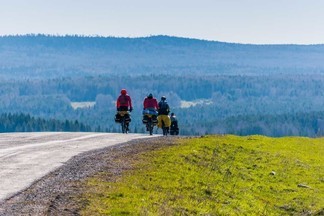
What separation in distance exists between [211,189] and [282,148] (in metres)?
15.5

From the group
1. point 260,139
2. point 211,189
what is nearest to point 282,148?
point 260,139

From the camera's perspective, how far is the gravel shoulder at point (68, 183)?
17.4 m

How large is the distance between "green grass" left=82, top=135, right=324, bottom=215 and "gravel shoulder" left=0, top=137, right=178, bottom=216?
46cm

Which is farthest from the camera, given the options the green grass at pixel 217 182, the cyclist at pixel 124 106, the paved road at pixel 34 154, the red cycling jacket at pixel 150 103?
the cyclist at pixel 124 106

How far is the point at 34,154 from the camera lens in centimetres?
2783

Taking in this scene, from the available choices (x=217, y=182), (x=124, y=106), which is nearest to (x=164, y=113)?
(x=124, y=106)

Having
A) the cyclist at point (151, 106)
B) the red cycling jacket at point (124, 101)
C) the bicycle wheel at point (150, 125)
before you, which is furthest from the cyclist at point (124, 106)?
the bicycle wheel at point (150, 125)

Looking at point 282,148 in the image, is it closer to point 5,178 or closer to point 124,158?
point 124,158

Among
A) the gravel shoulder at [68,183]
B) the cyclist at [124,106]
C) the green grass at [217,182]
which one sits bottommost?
the green grass at [217,182]

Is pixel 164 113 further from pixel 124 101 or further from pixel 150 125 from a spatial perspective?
pixel 124 101

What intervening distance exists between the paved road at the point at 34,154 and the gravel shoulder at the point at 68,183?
42 cm

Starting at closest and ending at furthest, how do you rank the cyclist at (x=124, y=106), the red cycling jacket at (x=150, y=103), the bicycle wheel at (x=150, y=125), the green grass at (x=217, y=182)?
the green grass at (x=217, y=182) → the red cycling jacket at (x=150, y=103) → the bicycle wheel at (x=150, y=125) → the cyclist at (x=124, y=106)

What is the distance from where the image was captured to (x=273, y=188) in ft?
94.4

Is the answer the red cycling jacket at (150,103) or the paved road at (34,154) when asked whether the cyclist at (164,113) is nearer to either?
the red cycling jacket at (150,103)
